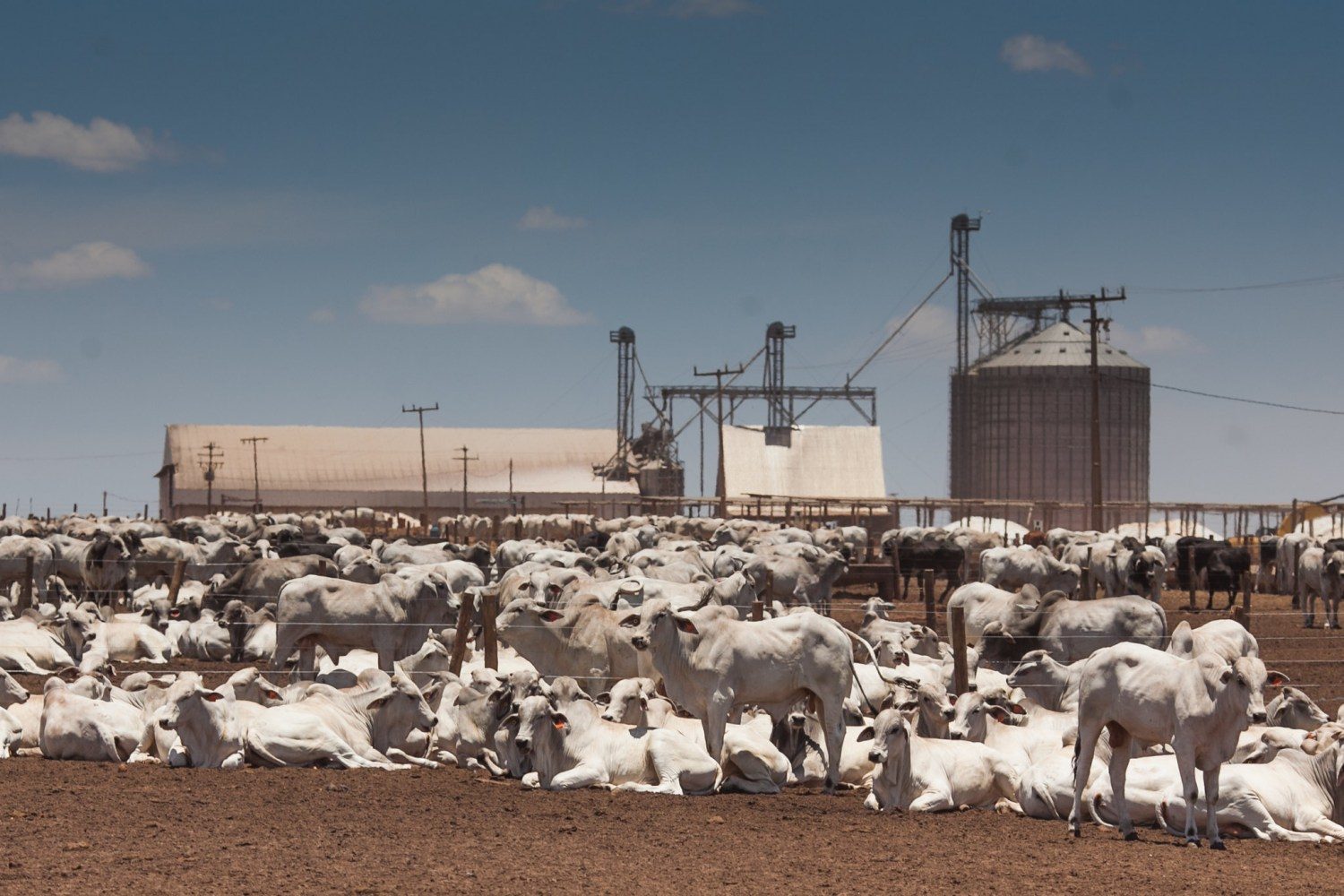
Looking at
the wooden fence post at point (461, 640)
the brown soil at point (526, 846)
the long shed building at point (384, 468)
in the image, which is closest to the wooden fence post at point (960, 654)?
the brown soil at point (526, 846)

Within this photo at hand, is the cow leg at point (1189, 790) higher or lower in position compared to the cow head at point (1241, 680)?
lower

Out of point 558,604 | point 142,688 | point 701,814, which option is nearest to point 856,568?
point 558,604

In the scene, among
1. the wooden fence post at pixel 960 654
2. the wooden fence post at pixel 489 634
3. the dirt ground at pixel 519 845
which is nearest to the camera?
the dirt ground at pixel 519 845

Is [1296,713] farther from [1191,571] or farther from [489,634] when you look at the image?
[1191,571]

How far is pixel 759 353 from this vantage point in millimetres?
98625

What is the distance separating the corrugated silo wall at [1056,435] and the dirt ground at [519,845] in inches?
3010

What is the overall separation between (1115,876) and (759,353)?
293ft

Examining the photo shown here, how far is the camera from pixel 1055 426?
288 ft

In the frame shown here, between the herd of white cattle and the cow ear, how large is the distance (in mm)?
13

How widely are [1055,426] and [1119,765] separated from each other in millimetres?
78651

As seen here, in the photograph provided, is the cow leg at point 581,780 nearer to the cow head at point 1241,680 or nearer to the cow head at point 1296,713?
the cow head at point 1241,680

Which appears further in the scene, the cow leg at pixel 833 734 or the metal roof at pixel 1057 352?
the metal roof at pixel 1057 352

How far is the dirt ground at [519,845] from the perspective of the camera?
940cm

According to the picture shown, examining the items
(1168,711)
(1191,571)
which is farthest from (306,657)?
(1191,571)
